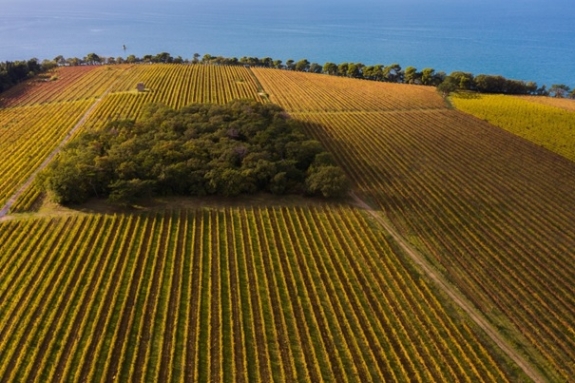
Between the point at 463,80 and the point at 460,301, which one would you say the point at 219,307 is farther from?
the point at 463,80

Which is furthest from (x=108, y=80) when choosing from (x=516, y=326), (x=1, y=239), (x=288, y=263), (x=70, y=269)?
(x=516, y=326)

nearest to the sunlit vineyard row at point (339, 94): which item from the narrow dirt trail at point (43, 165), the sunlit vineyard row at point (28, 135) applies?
the narrow dirt trail at point (43, 165)

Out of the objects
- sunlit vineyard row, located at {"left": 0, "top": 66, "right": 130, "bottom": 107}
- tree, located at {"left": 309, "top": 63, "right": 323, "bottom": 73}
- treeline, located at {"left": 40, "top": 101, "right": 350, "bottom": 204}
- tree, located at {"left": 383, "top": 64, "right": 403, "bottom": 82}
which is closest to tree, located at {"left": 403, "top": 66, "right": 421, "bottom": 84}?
tree, located at {"left": 383, "top": 64, "right": 403, "bottom": 82}

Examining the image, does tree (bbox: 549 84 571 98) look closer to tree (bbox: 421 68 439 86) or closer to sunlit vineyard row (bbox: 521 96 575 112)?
sunlit vineyard row (bbox: 521 96 575 112)

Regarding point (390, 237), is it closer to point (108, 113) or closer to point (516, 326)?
point (516, 326)

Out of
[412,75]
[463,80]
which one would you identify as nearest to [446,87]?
[463,80]

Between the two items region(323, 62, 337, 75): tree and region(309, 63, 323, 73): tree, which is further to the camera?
region(309, 63, 323, 73): tree
